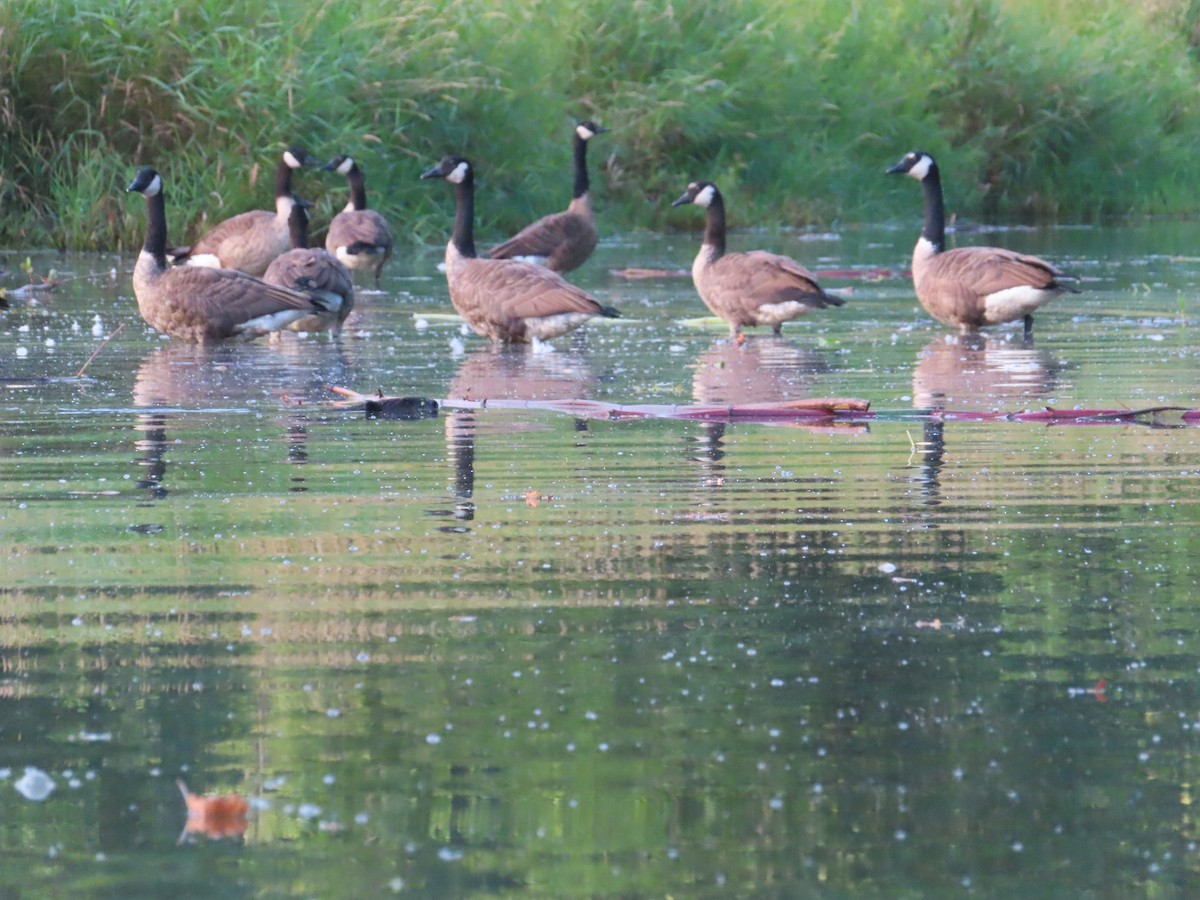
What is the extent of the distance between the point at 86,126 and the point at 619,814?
79.3ft

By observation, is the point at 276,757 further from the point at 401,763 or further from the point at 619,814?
the point at 619,814

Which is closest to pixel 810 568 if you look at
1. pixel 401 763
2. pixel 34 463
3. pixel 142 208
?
pixel 401 763

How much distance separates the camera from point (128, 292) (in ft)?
68.2

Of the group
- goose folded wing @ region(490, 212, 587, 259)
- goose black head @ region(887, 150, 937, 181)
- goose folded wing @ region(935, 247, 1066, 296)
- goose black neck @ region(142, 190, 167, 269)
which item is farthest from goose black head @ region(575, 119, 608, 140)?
goose folded wing @ region(935, 247, 1066, 296)

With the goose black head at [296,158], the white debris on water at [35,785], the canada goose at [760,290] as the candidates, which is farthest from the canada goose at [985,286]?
the white debris on water at [35,785]

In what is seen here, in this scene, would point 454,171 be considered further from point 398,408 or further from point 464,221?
point 398,408

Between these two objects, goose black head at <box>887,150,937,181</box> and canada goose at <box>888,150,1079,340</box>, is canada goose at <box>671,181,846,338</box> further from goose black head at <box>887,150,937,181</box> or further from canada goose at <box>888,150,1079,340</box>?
goose black head at <box>887,150,937,181</box>

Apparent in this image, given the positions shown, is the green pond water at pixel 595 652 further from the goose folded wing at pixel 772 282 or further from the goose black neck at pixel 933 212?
the goose black neck at pixel 933 212

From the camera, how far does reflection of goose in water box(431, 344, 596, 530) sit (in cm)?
901

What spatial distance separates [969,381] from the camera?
41.7ft

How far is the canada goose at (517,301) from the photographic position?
1508 centimetres

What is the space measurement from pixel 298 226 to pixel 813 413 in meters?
10.9

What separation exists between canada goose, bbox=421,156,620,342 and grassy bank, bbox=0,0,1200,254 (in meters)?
11.1

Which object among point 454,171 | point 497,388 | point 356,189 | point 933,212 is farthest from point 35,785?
point 356,189
